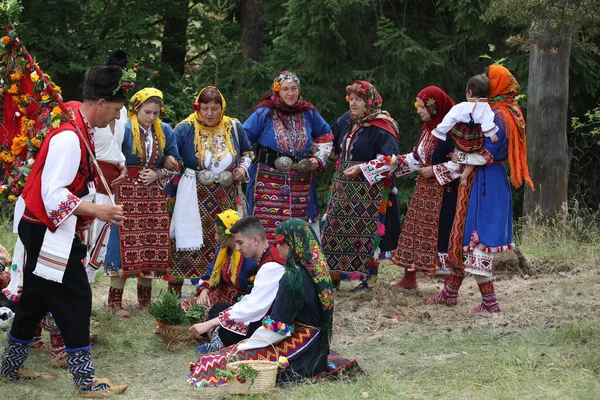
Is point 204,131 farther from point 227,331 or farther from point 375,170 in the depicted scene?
point 227,331

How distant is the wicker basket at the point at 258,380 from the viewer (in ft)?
16.9

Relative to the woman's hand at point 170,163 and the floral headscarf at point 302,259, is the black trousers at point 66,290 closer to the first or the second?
the floral headscarf at point 302,259

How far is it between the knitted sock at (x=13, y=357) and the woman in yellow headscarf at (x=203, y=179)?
7.61 ft

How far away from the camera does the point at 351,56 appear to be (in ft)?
41.8

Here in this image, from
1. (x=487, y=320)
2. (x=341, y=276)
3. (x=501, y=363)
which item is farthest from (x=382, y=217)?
(x=501, y=363)

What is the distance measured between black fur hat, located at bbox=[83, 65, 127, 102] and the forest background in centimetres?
461

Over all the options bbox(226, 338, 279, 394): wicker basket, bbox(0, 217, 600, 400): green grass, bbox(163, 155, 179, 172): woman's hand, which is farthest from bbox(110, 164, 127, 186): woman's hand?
bbox(226, 338, 279, 394): wicker basket

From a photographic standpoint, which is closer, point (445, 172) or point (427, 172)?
point (445, 172)

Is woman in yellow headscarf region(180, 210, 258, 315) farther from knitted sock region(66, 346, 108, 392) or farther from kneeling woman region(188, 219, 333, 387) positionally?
knitted sock region(66, 346, 108, 392)

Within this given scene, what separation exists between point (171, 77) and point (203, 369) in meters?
10.0

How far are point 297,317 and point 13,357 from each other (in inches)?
70.4

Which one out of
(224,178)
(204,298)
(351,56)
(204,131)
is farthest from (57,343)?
(351,56)

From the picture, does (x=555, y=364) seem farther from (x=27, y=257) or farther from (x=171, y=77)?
(x=171, y=77)

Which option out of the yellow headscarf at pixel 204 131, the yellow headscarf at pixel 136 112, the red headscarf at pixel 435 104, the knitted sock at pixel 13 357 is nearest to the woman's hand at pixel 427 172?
the red headscarf at pixel 435 104
